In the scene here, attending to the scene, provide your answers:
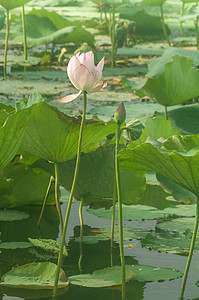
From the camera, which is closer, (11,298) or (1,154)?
(11,298)

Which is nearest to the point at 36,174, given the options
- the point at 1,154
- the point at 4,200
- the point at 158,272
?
the point at 4,200

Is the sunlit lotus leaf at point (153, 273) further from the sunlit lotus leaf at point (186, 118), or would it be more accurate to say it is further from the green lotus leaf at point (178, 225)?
the sunlit lotus leaf at point (186, 118)

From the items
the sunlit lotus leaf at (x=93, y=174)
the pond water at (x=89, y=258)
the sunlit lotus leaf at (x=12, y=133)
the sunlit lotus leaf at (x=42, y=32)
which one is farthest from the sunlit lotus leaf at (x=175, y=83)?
the sunlit lotus leaf at (x=42, y=32)

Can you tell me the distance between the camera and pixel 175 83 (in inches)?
88.4

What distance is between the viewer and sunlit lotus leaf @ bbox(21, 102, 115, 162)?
136cm

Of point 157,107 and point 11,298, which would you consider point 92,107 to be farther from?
point 11,298

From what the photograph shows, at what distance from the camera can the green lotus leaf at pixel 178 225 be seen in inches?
62.6

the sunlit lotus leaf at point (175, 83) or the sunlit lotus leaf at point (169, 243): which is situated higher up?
the sunlit lotus leaf at point (175, 83)

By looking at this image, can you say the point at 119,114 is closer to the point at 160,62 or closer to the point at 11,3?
the point at 160,62

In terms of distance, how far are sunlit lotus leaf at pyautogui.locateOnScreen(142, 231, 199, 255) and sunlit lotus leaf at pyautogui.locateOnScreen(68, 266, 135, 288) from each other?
17 centimetres

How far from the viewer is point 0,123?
4.83 ft

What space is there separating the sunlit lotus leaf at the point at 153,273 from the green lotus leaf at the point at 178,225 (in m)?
0.25

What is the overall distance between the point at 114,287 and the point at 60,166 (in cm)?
35

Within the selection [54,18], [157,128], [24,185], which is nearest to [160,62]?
[157,128]
